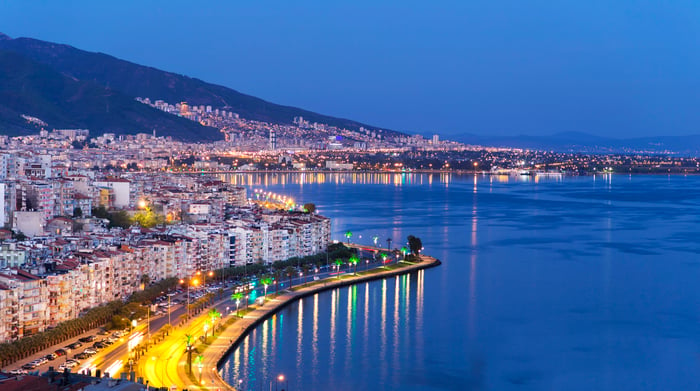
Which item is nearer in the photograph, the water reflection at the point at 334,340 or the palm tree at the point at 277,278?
the water reflection at the point at 334,340

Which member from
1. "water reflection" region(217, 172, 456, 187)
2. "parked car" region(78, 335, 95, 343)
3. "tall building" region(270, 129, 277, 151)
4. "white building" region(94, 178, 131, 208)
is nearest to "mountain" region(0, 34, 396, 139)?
"tall building" region(270, 129, 277, 151)

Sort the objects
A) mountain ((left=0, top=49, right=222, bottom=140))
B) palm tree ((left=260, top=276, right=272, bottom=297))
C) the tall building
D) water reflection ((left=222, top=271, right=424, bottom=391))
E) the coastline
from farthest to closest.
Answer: the tall building → mountain ((left=0, top=49, right=222, bottom=140)) → palm tree ((left=260, top=276, right=272, bottom=297)) → water reflection ((left=222, top=271, right=424, bottom=391)) → the coastline

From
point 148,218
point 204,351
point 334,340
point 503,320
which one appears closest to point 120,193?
point 148,218

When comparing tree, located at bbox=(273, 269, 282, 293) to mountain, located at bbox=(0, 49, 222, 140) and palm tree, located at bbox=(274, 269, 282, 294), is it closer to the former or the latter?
palm tree, located at bbox=(274, 269, 282, 294)

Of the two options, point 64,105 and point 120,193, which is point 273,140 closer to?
point 64,105

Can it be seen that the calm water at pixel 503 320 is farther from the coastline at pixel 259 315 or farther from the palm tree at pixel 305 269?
the palm tree at pixel 305 269

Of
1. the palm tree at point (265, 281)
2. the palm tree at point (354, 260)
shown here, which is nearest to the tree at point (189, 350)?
the palm tree at point (265, 281)
